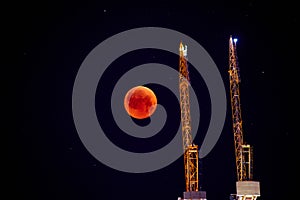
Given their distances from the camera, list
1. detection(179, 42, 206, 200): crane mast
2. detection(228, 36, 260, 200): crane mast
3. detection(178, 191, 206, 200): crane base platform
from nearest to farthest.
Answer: detection(178, 191, 206, 200): crane base platform, detection(228, 36, 260, 200): crane mast, detection(179, 42, 206, 200): crane mast

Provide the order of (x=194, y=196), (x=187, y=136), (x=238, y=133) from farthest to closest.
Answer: (x=187, y=136)
(x=238, y=133)
(x=194, y=196)

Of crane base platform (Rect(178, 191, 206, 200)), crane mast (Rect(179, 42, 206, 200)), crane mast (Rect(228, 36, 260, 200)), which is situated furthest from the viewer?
crane mast (Rect(179, 42, 206, 200))

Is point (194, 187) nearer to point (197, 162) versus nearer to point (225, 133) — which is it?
point (197, 162)

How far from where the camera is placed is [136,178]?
104 meters

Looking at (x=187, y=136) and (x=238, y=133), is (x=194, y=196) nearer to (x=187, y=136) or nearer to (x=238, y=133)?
(x=187, y=136)

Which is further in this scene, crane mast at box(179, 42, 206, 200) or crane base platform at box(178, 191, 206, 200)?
crane mast at box(179, 42, 206, 200)

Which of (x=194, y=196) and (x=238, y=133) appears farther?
(x=238, y=133)

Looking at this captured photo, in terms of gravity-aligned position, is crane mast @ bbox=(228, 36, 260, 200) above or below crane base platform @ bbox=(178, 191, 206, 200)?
above

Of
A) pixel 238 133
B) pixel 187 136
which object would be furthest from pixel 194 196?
pixel 238 133

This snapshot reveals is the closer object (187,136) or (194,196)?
(194,196)

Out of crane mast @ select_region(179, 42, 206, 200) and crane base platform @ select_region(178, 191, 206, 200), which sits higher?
crane mast @ select_region(179, 42, 206, 200)

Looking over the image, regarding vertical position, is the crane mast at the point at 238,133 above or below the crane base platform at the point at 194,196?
above

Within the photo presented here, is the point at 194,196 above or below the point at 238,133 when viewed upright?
below

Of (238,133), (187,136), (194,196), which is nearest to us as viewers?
(194,196)
